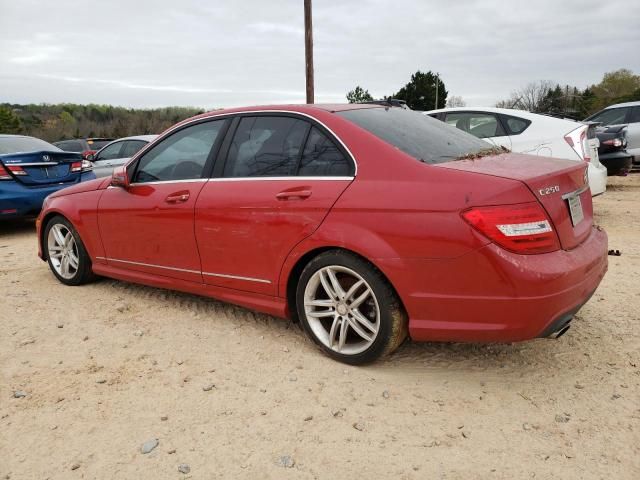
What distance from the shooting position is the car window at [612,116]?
39.2 ft

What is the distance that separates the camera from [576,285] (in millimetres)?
2732

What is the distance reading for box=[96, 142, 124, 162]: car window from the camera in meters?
11.4

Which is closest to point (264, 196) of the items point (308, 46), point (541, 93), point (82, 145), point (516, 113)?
point (516, 113)

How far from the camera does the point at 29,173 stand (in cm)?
759

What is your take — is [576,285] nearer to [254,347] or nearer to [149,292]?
[254,347]

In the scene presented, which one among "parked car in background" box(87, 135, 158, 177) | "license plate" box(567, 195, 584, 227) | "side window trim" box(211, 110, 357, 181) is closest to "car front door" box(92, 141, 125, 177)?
"parked car in background" box(87, 135, 158, 177)

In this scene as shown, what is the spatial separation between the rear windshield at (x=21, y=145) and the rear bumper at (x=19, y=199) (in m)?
0.64

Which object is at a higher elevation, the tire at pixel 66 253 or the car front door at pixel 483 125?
the car front door at pixel 483 125

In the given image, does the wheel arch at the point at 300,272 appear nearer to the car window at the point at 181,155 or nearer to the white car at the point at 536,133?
the car window at the point at 181,155

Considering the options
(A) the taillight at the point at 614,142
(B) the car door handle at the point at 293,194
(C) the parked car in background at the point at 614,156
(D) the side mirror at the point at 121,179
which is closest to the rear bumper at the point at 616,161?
(C) the parked car in background at the point at 614,156

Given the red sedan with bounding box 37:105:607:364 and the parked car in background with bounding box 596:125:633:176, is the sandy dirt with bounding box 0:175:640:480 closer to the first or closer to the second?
the red sedan with bounding box 37:105:607:364

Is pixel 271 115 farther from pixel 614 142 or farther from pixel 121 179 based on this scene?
pixel 614 142

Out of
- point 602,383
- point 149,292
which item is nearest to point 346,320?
point 602,383

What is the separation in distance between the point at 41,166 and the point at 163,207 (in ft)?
15.8
